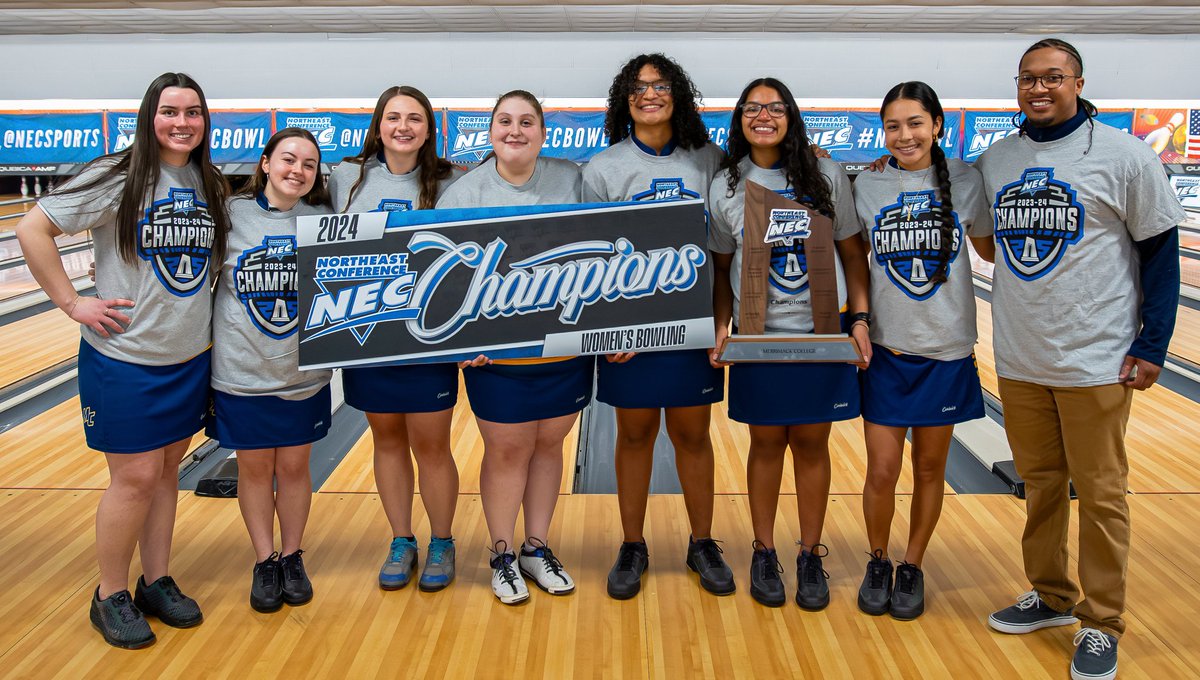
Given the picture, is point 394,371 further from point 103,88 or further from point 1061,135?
point 103,88

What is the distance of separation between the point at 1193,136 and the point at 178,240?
40.4 ft

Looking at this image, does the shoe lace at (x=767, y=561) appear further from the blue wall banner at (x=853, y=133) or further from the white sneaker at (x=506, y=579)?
the blue wall banner at (x=853, y=133)

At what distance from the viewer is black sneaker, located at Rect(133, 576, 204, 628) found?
2.51 m

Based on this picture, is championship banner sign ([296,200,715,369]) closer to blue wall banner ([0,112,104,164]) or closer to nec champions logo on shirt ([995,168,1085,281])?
nec champions logo on shirt ([995,168,1085,281])

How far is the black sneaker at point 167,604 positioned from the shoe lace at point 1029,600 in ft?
7.46

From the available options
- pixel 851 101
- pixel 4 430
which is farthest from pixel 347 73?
pixel 4 430

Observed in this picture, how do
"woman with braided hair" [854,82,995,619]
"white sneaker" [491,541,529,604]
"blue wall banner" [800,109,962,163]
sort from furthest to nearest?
"blue wall banner" [800,109,962,163] → "white sneaker" [491,541,529,604] → "woman with braided hair" [854,82,995,619]

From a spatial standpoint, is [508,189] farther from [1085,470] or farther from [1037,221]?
[1085,470]

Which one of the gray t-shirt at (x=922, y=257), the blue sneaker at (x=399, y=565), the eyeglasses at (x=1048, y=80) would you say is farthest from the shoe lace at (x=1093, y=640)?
the blue sneaker at (x=399, y=565)

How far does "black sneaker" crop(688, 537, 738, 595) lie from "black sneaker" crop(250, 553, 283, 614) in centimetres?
123

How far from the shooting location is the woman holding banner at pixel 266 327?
2447 mm

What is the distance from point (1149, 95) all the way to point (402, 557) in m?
12.0

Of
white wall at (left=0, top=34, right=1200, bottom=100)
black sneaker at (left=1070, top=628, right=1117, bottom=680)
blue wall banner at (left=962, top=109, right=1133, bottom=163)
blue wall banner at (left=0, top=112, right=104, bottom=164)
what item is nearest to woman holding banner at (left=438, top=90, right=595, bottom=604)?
black sneaker at (left=1070, top=628, right=1117, bottom=680)

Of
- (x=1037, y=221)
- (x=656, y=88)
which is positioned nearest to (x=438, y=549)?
(x=656, y=88)
